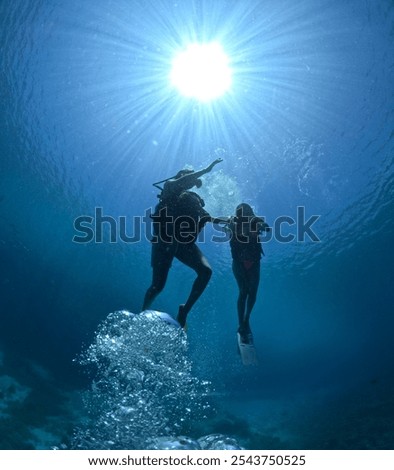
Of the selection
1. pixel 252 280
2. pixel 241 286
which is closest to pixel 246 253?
pixel 252 280

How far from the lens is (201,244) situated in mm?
20609

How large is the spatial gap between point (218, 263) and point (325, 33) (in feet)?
49.9

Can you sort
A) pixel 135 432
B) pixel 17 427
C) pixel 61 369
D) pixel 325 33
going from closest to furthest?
1. pixel 135 432
2. pixel 325 33
3. pixel 17 427
4. pixel 61 369

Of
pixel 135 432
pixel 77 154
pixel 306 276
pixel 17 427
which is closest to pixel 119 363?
pixel 135 432

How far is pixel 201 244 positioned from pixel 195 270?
46.4 ft

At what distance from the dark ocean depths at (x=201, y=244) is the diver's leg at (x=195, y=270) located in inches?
25.6

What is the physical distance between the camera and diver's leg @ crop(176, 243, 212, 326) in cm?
616

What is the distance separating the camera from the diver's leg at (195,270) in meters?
6.16

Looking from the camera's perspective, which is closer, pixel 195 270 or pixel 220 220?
pixel 195 270

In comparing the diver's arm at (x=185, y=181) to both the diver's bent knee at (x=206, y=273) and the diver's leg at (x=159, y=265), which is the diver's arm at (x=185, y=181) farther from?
the diver's bent knee at (x=206, y=273)

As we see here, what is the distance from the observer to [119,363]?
8141 mm

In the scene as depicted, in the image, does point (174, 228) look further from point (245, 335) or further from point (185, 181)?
point (245, 335)
